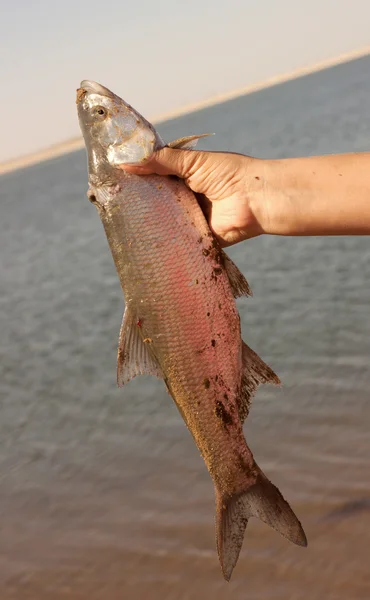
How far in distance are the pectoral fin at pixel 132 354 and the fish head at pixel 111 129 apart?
762mm

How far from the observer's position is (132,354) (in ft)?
11.0

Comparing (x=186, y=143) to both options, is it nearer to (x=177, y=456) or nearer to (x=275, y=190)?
(x=275, y=190)

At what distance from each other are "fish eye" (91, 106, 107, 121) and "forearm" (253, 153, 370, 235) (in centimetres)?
80

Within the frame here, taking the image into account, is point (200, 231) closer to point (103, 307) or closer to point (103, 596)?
point (103, 596)

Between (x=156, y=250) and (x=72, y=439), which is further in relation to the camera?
(x=72, y=439)

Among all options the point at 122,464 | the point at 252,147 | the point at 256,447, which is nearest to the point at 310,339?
the point at 256,447

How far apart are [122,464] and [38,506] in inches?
37.7

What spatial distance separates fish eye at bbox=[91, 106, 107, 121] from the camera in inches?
134

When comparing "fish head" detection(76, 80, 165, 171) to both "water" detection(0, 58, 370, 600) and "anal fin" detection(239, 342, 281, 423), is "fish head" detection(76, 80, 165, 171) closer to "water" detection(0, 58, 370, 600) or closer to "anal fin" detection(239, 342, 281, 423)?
"anal fin" detection(239, 342, 281, 423)

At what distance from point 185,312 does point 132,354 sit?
0.34 meters

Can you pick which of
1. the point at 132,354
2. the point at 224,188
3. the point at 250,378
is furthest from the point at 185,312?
the point at 224,188

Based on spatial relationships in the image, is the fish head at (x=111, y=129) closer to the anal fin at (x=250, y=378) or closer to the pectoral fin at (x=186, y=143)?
the pectoral fin at (x=186, y=143)

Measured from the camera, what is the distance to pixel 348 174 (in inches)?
133

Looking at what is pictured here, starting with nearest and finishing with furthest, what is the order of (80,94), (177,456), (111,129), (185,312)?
(185,312), (111,129), (80,94), (177,456)
